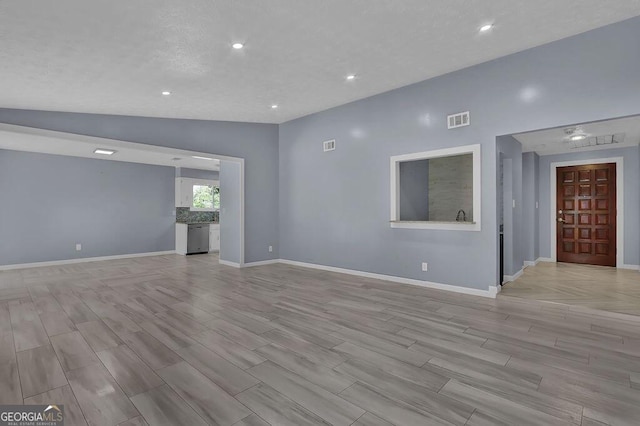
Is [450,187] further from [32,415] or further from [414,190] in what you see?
[32,415]

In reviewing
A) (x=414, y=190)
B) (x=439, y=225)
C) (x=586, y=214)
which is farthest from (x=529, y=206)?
(x=439, y=225)

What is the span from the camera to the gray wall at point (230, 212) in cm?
636

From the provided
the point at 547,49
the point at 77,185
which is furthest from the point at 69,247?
the point at 547,49

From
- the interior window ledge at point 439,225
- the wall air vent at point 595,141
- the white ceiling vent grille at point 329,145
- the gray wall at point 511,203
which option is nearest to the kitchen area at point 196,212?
the white ceiling vent grille at point 329,145

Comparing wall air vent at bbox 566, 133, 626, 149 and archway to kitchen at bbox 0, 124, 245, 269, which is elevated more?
wall air vent at bbox 566, 133, 626, 149

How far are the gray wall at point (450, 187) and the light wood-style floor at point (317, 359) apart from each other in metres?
2.21

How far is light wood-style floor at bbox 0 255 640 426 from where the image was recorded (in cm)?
173

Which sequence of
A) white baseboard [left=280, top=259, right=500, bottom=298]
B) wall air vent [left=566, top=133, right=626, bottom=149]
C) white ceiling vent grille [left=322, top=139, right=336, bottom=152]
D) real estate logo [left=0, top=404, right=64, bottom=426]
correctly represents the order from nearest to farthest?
real estate logo [left=0, top=404, right=64, bottom=426]
white baseboard [left=280, top=259, right=500, bottom=298]
wall air vent [left=566, top=133, right=626, bottom=149]
white ceiling vent grille [left=322, top=139, right=336, bottom=152]

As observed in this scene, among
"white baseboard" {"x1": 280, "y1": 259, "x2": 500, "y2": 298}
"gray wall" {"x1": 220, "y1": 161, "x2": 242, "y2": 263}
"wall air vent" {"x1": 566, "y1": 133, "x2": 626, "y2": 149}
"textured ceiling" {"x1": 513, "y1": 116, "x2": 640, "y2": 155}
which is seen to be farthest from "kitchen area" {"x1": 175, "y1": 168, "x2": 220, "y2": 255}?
"wall air vent" {"x1": 566, "y1": 133, "x2": 626, "y2": 149}

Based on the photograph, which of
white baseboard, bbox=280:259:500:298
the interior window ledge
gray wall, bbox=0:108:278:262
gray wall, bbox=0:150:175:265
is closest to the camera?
white baseboard, bbox=280:259:500:298

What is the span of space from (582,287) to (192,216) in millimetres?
9258

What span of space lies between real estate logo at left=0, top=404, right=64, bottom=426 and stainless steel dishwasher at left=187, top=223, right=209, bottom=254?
23.0 feet

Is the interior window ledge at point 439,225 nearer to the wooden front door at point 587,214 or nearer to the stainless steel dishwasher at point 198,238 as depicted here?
the wooden front door at point 587,214

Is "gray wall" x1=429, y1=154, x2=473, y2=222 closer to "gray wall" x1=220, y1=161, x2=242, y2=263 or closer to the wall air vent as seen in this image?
the wall air vent
